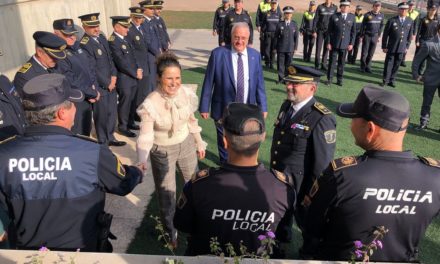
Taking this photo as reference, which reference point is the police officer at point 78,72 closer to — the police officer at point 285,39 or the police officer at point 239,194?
the police officer at point 239,194

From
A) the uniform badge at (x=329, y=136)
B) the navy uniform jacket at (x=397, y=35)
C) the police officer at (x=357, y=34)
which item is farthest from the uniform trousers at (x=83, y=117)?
the police officer at (x=357, y=34)

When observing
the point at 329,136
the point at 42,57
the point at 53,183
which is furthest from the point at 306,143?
the point at 42,57

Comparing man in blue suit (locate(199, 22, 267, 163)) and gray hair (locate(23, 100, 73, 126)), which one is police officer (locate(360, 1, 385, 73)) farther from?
gray hair (locate(23, 100, 73, 126))

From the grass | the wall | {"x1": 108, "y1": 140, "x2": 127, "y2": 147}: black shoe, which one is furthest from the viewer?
{"x1": 108, "y1": 140, "x2": 127, "y2": 147}: black shoe

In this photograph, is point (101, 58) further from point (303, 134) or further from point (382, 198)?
point (382, 198)

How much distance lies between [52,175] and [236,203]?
986mm

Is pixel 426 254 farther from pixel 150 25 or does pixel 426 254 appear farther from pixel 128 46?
pixel 150 25

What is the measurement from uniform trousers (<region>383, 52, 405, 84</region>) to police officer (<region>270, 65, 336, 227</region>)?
6.61 metres

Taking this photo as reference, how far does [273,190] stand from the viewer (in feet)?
6.47

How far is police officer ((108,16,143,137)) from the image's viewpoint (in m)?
6.13

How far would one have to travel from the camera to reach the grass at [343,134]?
3748 millimetres

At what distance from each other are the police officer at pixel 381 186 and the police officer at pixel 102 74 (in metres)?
4.46

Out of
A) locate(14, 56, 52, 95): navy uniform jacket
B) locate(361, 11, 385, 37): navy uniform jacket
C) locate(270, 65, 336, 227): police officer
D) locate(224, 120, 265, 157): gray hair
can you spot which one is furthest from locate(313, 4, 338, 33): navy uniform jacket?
locate(224, 120, 265, 157): gray hair

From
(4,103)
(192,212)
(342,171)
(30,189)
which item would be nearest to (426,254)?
(342,171)
